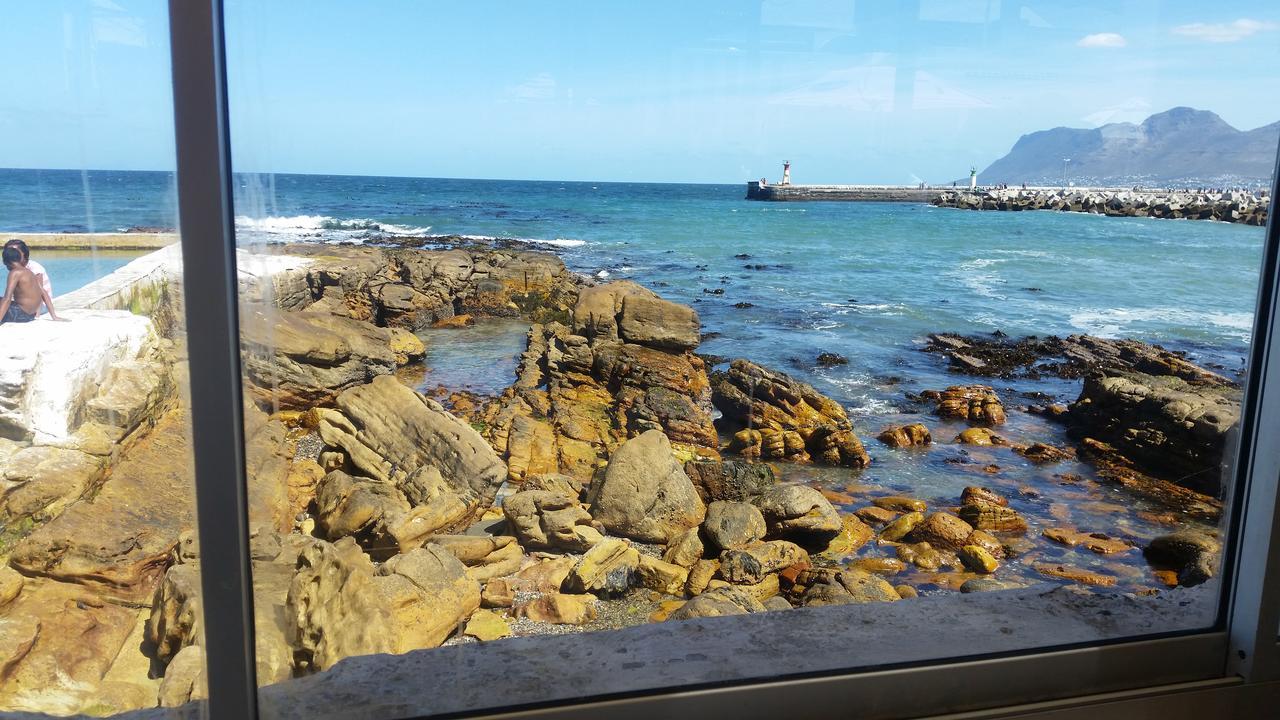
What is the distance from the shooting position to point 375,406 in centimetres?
185

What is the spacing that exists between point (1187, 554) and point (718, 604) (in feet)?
3.21

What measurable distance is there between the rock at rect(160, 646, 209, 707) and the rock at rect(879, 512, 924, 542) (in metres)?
1.53

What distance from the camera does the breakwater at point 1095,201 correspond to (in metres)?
1.81

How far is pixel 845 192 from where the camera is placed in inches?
71.3

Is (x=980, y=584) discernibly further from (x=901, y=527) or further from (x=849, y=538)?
(x=849, y=538)

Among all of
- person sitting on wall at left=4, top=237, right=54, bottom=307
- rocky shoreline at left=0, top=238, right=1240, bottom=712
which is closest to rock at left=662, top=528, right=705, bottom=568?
rocky shoreline at left=0, top=238, right=1240, bottom=712

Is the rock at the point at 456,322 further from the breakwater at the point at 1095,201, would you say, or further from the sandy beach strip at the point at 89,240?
the breakwater at the point at 1095,201

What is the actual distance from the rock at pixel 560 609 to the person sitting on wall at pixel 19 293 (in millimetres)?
1024

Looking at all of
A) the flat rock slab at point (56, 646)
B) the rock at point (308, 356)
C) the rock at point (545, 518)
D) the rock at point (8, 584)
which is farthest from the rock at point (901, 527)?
the rock at point (8, 584)

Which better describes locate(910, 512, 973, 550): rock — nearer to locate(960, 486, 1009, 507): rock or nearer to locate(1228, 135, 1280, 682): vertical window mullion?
locate(960, 486, 1009, 507): rock

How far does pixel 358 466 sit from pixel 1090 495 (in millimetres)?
1691

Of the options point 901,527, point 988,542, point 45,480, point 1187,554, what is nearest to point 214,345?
point 45,480

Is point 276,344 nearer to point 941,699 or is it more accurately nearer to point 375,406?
point 375,406

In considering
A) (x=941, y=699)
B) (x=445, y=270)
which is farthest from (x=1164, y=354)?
(x=445, y=270)
